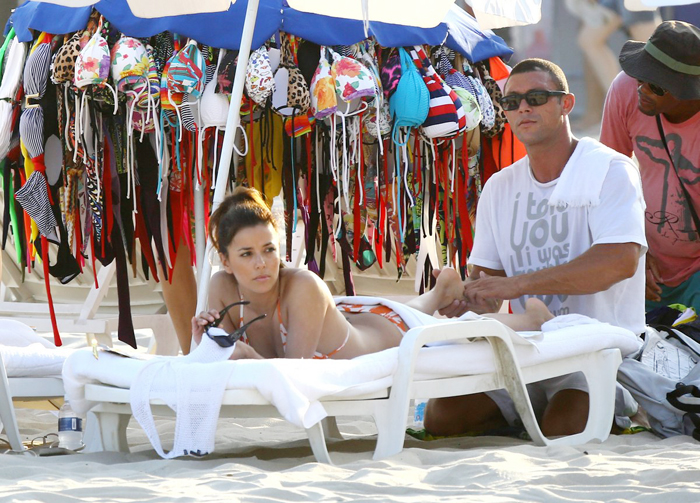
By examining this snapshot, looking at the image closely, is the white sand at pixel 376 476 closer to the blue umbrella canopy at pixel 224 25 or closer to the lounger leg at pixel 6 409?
the lounger leg at pixel 6 409

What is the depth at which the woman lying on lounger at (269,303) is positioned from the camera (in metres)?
2.97

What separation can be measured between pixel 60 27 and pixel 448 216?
1863mm

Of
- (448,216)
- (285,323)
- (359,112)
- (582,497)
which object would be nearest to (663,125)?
(448,216)

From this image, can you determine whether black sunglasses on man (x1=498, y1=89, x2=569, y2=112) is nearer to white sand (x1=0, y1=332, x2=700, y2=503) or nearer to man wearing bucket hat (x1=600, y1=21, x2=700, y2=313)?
man wearing bucket hat (x1=600, y1=21, x2=700, y2=313)

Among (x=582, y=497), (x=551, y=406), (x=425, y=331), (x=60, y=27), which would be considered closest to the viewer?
(x=582, y=497)

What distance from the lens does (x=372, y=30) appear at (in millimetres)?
4109

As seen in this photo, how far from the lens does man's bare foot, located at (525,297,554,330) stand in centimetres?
341

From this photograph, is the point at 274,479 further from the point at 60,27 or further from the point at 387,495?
the point at 60,27

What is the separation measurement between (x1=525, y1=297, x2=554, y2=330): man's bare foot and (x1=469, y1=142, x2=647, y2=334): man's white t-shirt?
0.58 feet

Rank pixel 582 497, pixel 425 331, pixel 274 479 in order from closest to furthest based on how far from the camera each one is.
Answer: pixel 582 497
pixel 274 479
pixel 425 331

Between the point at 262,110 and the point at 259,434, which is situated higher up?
the point at 262,110

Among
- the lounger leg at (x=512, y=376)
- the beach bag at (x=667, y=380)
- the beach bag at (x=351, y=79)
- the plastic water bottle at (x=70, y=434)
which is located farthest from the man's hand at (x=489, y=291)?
the plastic water bottle at (x=70, y=434)

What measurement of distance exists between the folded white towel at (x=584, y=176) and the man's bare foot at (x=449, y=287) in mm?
450

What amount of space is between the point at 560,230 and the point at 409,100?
891 mm
